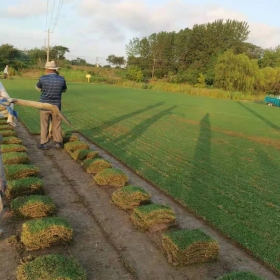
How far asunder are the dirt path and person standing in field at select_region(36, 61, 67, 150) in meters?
2.52

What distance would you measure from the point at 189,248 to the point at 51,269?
54.3 inches

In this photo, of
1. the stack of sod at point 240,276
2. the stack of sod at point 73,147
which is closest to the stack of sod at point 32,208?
the stack of sod at point 240,276

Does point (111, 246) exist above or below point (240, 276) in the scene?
below

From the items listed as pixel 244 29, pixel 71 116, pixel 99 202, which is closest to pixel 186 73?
pixel 244 29

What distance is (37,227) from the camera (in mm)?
3311

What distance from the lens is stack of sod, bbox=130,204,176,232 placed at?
3.78 meters

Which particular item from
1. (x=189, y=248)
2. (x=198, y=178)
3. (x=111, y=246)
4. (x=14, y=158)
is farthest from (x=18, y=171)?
(x=198, y=178)

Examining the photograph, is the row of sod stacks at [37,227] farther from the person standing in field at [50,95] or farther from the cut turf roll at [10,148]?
the person standing in field at [50,95]

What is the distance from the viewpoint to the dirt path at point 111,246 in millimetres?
2986

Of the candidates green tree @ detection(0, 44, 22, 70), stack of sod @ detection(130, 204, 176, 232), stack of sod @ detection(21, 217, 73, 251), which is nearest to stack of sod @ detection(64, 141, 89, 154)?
stack of sod @ detection(130, 204, 176, 232)

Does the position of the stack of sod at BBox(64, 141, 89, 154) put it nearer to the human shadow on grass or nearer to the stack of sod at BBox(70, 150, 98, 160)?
the stack of sod at BBox(70, 150, 98, 160)

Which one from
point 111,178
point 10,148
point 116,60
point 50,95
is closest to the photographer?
point 111,178

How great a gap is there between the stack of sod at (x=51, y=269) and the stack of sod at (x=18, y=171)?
244 centimetres

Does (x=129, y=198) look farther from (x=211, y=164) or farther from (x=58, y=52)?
(x=58, y=52)
